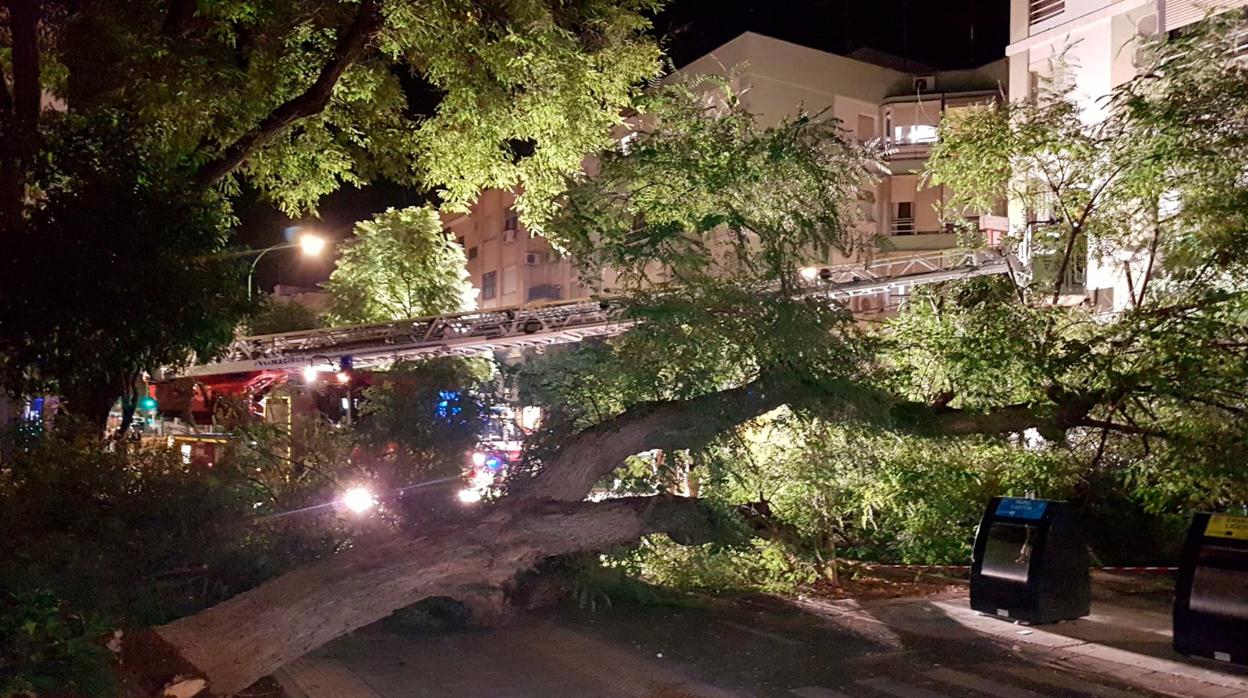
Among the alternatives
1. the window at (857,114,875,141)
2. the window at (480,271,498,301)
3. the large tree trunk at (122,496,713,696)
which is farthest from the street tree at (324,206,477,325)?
the large tree trunk at (122,496,713,696)

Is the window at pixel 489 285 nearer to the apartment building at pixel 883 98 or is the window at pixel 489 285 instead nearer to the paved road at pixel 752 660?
the apartment building at pixel 883 98

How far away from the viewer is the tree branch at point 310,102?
12328 millimetres

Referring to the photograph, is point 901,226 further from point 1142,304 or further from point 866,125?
point 1142,304

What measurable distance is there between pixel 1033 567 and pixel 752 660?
2663 millimetres

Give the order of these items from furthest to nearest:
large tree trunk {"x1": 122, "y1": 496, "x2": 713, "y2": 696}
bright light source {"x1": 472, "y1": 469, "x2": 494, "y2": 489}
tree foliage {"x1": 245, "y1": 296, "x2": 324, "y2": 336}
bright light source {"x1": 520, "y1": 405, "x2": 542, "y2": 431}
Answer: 1. tree foliage {"x1": 245, "y1": 296, "x2": 324, "y2": 336}
2. bright light source {"x1": 472, "y1": 469, "x2": 494, "y2": 489}
3. bright light source {"x1": 520, "y1": 405, "x2": 542, "y2": 431}
4. large tree trunk {"x1": 122, "y1": 496, "x2": 713, "y2": 696}

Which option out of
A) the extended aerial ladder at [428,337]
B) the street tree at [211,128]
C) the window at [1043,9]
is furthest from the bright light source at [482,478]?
the window at [1043,9]

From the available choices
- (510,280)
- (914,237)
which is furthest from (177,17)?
(510,280)

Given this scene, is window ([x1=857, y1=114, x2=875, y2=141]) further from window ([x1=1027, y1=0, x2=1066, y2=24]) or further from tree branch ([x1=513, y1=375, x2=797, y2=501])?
tree branch ([x1=513, y1=375, x2=797, y2=501])

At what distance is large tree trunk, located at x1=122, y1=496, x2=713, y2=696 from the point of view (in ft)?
21.7

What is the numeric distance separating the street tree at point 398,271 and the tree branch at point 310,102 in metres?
15.0

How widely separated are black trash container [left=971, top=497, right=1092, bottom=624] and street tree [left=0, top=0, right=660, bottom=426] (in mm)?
7433

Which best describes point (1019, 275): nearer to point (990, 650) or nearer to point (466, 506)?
point (990, 650)

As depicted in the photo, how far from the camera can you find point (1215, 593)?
741cm

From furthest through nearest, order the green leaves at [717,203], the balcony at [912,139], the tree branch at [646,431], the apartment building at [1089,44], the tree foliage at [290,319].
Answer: the tree foliage at [290,319], the balcony at [912,139], the apartment building at [1089,44], the green leaves at [717,203], the tree branch at [646,431]
